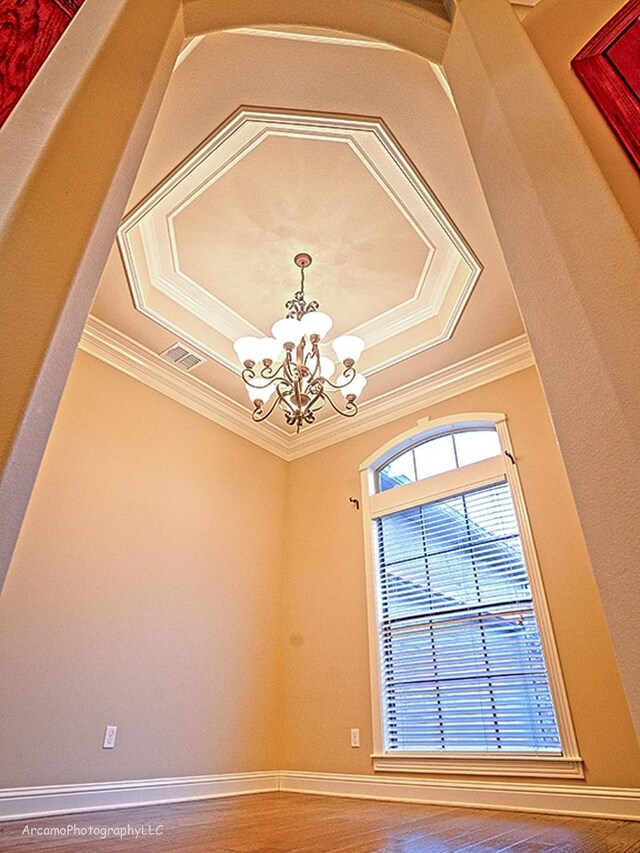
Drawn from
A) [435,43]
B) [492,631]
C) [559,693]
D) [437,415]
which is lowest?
[559,693]

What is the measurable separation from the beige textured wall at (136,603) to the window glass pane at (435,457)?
5.22 feet

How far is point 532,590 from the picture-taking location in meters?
3.13

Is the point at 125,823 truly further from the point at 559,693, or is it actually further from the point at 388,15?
the point at 388,15

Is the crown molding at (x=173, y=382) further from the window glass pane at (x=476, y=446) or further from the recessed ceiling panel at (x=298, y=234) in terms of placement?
the window glass pane at (x=476, y=446)

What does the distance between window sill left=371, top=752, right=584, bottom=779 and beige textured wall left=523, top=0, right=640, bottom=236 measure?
3.01 m

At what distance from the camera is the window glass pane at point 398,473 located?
4.20 meters

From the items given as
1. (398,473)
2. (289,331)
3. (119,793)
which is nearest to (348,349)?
(289,331)

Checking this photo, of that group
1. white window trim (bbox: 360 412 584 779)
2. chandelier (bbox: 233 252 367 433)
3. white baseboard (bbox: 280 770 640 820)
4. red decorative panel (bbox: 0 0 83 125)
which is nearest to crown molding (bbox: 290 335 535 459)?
white window trim (bbox: 360 412 584 779)

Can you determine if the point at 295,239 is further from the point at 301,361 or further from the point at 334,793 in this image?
the point at 334,793

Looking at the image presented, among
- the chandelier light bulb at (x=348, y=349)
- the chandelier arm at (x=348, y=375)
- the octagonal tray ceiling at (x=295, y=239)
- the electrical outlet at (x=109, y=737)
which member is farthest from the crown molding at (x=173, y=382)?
the electrical outlet at (x=109, y=737)

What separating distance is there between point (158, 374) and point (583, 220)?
3.65 metres

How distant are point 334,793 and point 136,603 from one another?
198 cm

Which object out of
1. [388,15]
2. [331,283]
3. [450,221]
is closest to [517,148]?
[388,15]

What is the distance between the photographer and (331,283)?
348cm
